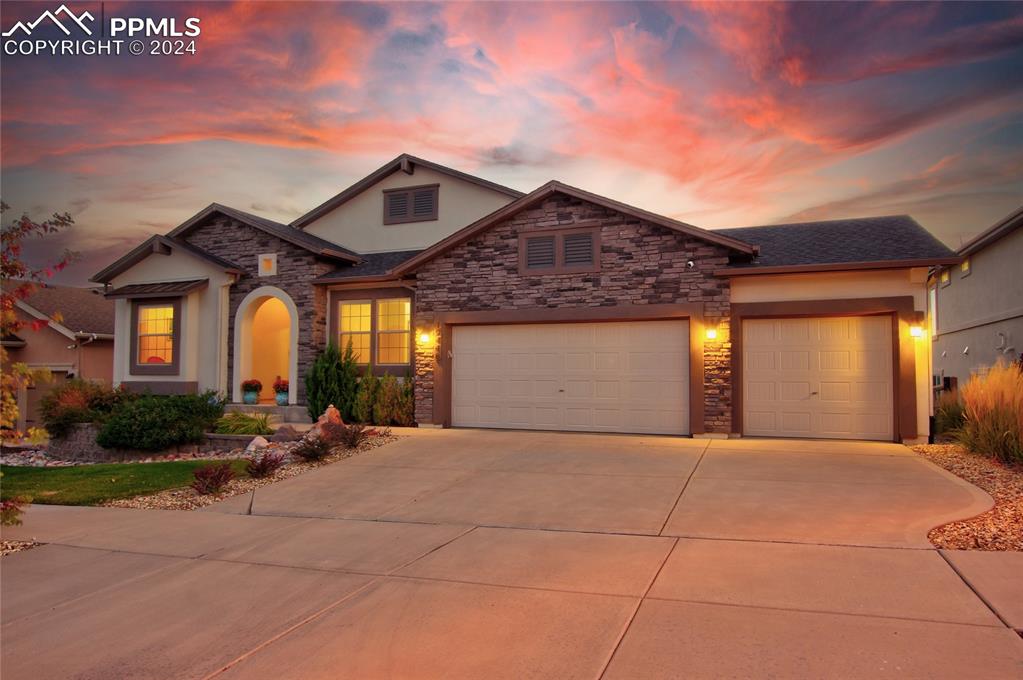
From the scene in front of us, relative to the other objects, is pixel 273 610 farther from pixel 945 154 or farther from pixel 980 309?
pixel 980 309

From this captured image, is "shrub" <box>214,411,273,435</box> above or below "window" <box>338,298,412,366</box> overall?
below

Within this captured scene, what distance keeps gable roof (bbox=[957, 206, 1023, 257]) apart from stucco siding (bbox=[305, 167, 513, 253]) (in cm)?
1248

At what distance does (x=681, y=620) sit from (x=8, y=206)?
7135 millimetres

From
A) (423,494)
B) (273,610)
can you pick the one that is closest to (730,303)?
(423,494)

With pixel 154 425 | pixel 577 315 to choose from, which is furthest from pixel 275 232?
pixel 577 315

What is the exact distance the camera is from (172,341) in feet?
59.8

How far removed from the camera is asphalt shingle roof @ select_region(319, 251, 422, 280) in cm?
1728

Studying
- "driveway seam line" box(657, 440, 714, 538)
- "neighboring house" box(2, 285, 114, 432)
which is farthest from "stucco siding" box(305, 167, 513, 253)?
"driveway seam line" box(657, 440, 714, 538)

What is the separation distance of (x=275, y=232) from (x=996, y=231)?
1879 cm

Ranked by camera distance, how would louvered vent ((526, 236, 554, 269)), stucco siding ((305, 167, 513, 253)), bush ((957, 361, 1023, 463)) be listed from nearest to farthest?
bush ((957, 361, 1023, 463)), louvered vent ((526, 236, 554, 269)), stucco siding ((305, 167, 513, 253))

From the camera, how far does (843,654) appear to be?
13.0 ft

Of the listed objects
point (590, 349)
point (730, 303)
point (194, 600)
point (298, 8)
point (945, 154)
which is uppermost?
point (298, 8)

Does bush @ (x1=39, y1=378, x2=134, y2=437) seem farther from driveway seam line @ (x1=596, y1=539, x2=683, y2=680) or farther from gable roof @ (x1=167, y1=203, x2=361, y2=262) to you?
driveway seam line @ (x1=596, y1=539, x2=683, y2=680)

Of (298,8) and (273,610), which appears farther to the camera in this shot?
(298,8)
